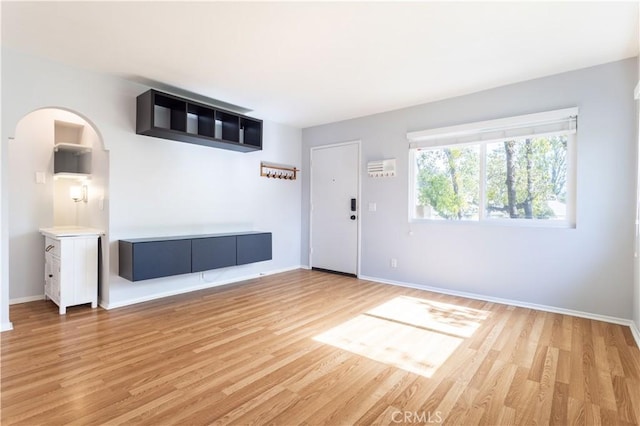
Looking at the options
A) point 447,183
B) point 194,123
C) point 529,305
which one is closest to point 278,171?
point 194,123

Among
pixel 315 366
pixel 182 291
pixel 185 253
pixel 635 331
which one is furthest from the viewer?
pixel 182 291

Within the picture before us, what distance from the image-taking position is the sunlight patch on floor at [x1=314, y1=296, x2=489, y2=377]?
243cm

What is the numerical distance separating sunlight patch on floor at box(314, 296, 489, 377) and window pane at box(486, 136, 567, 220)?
1.28 meters

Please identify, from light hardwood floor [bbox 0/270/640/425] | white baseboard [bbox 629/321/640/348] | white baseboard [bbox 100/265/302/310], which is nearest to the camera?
light hardwood floor [bbox 0/270/640/425]

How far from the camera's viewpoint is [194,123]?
13.6 feet

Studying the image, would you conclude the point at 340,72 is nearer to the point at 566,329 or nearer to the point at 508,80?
the point at 508,80

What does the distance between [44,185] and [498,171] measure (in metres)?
5.48

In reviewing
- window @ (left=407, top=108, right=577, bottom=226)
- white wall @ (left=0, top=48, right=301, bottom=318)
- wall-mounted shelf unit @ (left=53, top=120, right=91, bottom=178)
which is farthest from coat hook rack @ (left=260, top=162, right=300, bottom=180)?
wall-mounted shelf unit @ (left=53, top=120, right=91, bottom=178)

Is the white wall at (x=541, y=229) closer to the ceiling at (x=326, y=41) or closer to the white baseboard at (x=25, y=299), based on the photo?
the ceiling at (x=326, y=41)

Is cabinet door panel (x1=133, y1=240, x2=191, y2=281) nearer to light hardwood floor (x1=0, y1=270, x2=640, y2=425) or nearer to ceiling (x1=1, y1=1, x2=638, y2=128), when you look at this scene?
light hardwood floor (x1=0, y1=270, x2=640, y2=425)

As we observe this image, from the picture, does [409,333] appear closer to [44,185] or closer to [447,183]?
[447,183]

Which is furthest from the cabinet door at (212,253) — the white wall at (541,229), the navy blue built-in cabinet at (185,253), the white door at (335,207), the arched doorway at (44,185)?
the white wall at (541,229)

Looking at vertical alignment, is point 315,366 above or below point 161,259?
below

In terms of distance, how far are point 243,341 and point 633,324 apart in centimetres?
351
